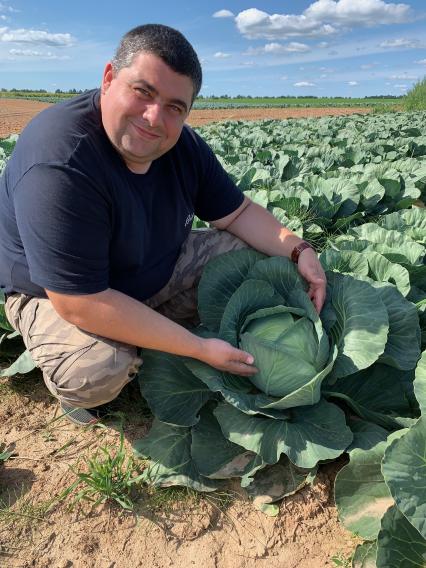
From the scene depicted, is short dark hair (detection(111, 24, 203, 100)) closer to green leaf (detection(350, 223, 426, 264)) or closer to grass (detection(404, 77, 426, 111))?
green leaf (detection(350, 223, 426, 264))

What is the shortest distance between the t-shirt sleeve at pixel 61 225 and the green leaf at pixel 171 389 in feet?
1.70

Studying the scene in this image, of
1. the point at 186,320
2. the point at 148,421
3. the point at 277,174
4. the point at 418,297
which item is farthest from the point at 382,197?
the point at 148,421

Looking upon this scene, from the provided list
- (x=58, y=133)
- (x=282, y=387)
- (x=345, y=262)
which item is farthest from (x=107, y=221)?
(x=345, y=262)

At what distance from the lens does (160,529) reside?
1.74m

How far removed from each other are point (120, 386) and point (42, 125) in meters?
1.09

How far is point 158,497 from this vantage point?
1843 millimetres

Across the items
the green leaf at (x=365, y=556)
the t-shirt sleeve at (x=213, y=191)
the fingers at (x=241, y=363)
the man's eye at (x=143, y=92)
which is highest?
the man's eye at (x=143, y=92)

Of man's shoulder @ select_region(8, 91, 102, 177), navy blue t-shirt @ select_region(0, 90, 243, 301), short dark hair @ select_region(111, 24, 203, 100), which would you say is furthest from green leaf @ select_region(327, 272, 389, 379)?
man's shoulder @ select_region(8, 91, 102, 177)

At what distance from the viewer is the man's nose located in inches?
66.7

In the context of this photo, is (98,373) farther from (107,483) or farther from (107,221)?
(107,221)

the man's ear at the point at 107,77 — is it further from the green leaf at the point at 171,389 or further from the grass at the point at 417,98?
the grass at the point at 417,98

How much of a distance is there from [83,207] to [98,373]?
69cm

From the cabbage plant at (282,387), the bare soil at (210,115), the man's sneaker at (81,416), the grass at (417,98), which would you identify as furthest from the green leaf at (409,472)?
the grass at (417,98)

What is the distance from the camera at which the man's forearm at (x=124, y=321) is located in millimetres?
1771
